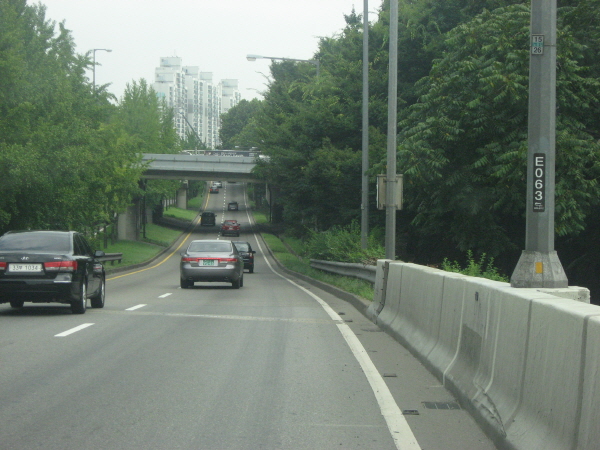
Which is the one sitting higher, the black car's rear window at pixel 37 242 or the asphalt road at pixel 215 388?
the black car's rear window at pixel 37 242

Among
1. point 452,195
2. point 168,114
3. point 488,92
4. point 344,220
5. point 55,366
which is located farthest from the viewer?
point 168,114

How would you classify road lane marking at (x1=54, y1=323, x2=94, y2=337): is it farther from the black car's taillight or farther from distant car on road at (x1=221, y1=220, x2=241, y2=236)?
distant car on road at (x1=221, y1=220, x2=241, y2=236)

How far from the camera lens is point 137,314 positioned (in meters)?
15.2

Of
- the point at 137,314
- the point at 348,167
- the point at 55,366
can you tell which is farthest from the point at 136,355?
the point at 348,167

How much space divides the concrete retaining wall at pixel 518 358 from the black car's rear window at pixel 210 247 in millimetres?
16339

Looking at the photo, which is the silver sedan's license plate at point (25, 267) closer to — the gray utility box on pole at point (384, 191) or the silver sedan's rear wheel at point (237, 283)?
the gray utility box on pole at point (384, 191)

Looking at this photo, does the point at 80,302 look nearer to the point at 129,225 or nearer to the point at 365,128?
the point at 365,128

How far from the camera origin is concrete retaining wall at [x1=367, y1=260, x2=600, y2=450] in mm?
4336

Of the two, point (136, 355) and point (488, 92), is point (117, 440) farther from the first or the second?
point (488, 92)

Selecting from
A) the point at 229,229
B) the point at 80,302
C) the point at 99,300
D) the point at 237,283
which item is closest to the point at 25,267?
the point at 80,302

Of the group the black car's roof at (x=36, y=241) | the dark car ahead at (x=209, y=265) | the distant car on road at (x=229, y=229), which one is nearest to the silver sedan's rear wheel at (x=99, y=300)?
the black car's roof at (x=36, y=241)

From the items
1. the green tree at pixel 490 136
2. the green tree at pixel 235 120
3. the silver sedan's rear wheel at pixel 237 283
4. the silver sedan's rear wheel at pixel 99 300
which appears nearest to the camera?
the silver sedan's rear wheel at pixel 99 300

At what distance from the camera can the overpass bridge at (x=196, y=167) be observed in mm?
71688

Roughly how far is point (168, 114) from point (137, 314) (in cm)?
7568
